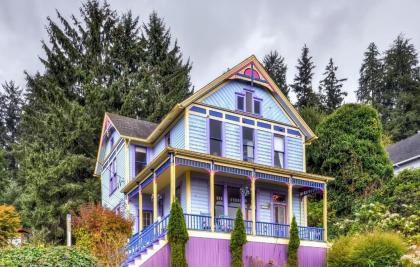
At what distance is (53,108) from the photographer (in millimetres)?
32906

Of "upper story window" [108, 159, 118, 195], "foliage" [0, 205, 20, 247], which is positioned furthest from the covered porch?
"foliage" [0, 205, 20, 247]

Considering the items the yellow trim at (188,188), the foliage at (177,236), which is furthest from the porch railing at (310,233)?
the foliage at (177,236)

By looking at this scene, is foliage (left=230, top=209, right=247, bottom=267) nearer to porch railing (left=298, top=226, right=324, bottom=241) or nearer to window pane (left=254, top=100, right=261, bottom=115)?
porch railing (left=298, top=226, right=324, bottom=241)

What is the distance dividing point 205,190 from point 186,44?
3011 cm

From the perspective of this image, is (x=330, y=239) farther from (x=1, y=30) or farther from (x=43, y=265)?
(x=1, y=30)

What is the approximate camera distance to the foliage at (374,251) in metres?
16.8

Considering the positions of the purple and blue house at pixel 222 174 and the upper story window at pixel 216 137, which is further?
the upper story window at pixel 216 137

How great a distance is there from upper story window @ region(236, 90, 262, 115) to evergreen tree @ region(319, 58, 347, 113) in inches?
1280

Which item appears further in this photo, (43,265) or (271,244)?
(271,244)

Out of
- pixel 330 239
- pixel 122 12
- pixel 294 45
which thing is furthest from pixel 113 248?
pixel 294 45

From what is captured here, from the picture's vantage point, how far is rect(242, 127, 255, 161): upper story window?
21.5 m

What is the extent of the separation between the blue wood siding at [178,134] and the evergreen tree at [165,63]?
1666 centimetres

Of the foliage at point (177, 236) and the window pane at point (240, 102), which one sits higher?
the window pane at point (240, 102)

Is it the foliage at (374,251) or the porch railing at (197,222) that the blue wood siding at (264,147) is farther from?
the foliage at (374,251)
